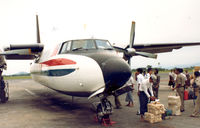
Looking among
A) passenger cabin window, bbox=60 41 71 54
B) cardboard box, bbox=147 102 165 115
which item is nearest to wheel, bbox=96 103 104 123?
cardboard box, bbox=147 102 165 115

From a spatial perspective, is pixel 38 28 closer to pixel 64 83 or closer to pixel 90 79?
pixel 64 83

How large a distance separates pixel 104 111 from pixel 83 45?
251 cm

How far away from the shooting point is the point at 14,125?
269 inches

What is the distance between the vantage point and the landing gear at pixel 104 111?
627cm

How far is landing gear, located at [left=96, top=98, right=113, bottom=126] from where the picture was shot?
247 inches

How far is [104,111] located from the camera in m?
6.25

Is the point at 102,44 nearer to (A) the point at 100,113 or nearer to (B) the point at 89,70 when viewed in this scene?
(B) the point at 89,70

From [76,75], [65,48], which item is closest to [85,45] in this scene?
[65,48]

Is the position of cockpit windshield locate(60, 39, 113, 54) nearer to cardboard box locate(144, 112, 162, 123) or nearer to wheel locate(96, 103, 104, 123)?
wheel locate(96, 103, 104, 123)

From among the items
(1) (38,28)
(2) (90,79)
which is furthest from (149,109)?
(1) (38,28)

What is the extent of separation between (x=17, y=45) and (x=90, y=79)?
27.7ft

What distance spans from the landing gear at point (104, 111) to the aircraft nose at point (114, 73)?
75cm

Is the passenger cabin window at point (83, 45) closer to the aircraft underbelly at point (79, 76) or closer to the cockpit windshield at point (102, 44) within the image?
the cockpit windshield at point (102, 44)

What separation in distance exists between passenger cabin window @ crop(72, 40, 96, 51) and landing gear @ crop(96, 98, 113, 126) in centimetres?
199
